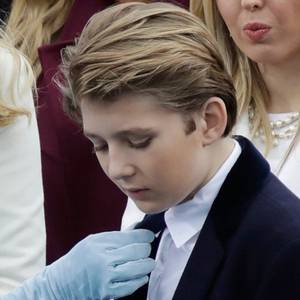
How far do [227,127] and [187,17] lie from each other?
18 centimetres

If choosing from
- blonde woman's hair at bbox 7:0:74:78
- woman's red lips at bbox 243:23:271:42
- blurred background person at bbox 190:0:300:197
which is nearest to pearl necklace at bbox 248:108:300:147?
blurred background person at bbox 190:0:300:197

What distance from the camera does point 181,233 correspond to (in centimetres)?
146

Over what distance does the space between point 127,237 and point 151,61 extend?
306mm

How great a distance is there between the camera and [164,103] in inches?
53.9

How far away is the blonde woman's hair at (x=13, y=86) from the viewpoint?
6.09ft

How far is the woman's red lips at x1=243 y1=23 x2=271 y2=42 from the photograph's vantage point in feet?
6.25

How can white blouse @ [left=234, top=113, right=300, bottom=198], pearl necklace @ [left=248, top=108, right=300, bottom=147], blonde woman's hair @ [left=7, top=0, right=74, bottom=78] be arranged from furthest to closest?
1. blonde woman's hair @ [left=7, top=0, right=74, bottom=78]
2. pearl necklace @ [left=248, top=108, right=300, bottom=147]
3. white blouse @ [left=234, top=113, right=300, bottom=198]

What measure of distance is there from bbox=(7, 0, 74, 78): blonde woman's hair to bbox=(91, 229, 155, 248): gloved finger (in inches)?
38.5

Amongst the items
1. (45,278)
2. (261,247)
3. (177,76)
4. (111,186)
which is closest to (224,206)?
(261,247)

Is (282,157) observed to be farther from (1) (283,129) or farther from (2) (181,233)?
(2) (181,233)

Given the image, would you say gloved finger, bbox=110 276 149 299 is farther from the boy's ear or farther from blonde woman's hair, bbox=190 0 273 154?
blonde woman's hair, bbox=190 0 273 154

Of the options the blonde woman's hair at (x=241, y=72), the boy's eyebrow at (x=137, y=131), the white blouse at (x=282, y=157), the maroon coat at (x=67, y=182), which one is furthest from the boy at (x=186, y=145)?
the maroon coat at (x=67, y=182)

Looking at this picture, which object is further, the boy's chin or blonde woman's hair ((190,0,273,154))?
blonde woman's hair ((190,0,273,154))

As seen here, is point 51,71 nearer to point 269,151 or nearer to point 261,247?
point 269,151
